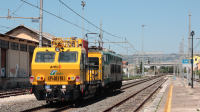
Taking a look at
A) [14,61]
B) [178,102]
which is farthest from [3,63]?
[178,102]

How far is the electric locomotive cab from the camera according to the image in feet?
46.4

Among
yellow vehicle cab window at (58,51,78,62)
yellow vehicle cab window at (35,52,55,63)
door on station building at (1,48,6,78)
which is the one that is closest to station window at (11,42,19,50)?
door on station building at (1,48,6,78)

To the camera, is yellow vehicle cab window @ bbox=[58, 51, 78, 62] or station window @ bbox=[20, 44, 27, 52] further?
station window @ bbox=[20, 44, 27, 52]

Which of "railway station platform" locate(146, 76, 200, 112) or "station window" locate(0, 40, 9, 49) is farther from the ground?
"station window" locate(0, 40, 9, 49)

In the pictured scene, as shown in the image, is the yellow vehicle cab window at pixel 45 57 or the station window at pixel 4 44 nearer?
the yellow vehicle cab window at pixel 45 57

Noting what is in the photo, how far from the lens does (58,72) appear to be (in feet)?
47.6

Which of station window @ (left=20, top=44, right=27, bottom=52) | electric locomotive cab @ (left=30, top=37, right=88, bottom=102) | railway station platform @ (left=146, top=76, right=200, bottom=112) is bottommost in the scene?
railway station platform @ (left=146, top=76, right=200, bottom=112)

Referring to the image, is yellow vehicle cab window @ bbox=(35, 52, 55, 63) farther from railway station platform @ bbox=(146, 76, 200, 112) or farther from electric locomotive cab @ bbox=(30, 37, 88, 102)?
railway station platform @ bbox=(146, 76, 200, 112)

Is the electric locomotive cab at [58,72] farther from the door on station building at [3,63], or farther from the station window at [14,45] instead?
the station window at [14,45]

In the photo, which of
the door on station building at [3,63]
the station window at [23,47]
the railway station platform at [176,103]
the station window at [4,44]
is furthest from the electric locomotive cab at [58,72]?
the station window at [23,47]

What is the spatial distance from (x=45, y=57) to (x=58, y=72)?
3.80 feet

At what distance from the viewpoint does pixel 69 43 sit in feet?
51.0

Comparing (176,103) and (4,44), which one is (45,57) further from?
(4,44)

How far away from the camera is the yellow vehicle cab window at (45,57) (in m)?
14.8
